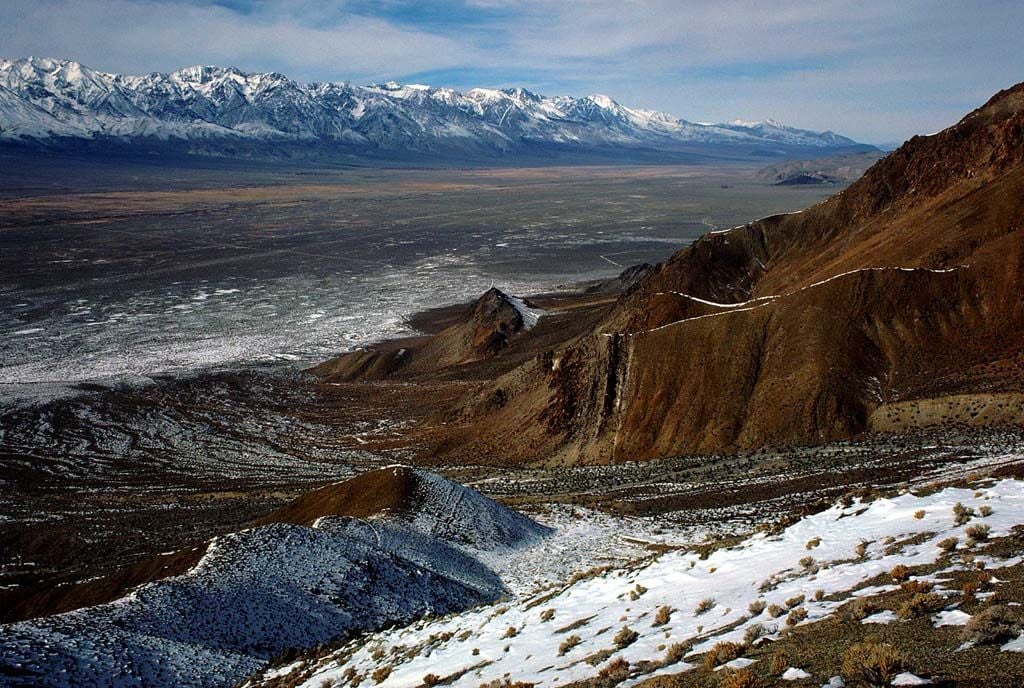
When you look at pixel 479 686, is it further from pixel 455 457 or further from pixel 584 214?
pixel 584 214

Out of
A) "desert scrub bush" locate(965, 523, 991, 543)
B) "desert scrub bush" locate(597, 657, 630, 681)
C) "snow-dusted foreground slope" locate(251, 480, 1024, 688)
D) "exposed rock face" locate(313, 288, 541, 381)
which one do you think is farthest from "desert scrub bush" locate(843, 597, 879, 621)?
"exposed rock face" locate(313, 288, 541, 381)

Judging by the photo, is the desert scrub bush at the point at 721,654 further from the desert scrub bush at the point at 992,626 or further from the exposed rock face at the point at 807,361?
the exposed rock face at the point at 807,361

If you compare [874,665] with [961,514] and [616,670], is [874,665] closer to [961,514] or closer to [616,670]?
[616,670]

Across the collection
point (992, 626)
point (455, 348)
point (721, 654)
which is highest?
point (992, 626)

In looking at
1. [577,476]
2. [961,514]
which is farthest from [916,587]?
[577,476]

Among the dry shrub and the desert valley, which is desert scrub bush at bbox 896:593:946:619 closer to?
the desert valley

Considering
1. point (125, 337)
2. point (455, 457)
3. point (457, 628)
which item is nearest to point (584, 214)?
point (125, 337)

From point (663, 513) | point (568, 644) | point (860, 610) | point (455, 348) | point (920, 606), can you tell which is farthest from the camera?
point (455, 348)
